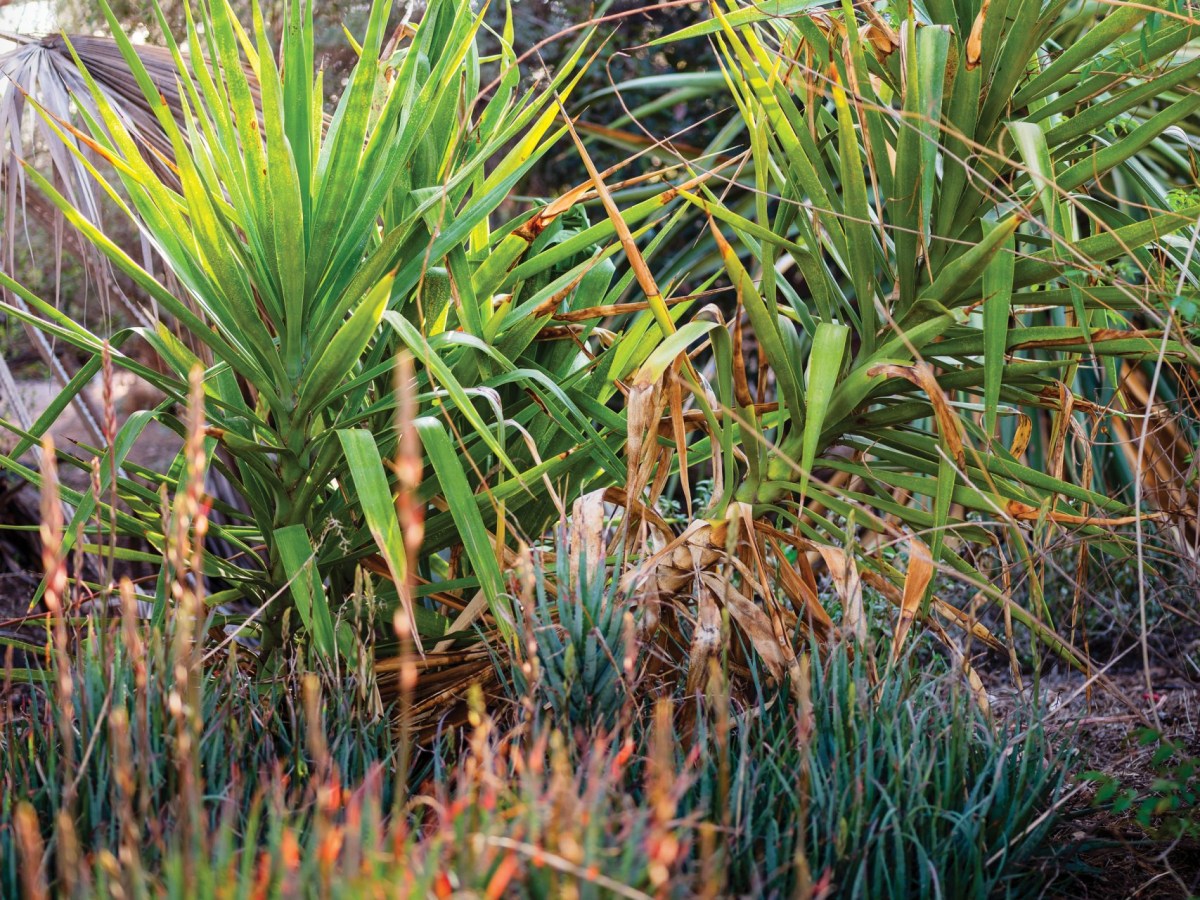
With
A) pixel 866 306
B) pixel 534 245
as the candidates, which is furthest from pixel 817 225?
pixel 534 245

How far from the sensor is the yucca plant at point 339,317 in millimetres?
1472

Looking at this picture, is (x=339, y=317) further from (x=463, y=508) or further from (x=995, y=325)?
(x=995, y=325)

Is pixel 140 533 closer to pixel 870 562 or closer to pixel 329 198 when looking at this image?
pixel 329 198

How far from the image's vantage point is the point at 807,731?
1.09 meters

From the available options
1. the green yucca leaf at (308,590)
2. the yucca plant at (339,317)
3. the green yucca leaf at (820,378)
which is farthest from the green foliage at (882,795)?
the green yucca leaf at (308,590)

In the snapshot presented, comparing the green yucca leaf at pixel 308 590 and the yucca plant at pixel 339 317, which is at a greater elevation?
the yucca plant at pixel 339 317

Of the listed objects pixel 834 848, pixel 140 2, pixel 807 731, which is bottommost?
pixel 834 848

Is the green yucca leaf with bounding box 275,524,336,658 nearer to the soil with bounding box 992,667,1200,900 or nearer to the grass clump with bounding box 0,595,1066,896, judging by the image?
the grass clump with bounding box 0,595,1066,896

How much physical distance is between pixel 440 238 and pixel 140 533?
2.21 ft

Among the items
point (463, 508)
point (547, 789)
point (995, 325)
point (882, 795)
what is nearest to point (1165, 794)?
point (882, 795)

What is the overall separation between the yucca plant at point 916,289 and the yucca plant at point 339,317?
0.23m

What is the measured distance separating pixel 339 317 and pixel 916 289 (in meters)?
0.95

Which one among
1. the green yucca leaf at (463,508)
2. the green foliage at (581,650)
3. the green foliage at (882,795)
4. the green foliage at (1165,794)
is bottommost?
the green foliage at (1165,794)

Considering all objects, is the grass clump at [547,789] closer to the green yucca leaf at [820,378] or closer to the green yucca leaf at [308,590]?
the green yucca leaf at [308,590]
